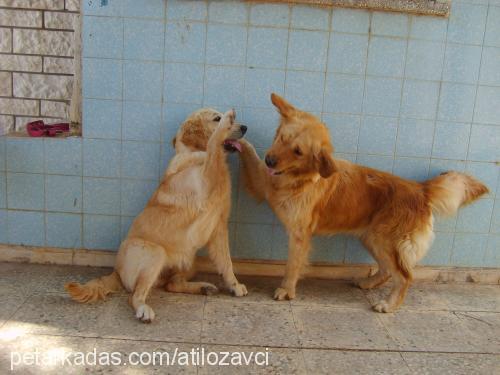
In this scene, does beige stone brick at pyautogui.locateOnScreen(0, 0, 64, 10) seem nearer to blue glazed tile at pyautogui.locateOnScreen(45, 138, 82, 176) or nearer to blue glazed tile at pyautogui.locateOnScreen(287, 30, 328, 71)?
blue glazed tile at pyautogui.locateOnScreen(45, 138, 82, 176)

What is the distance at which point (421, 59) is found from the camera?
160 inches

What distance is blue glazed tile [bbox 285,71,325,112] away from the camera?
4039 millimetres

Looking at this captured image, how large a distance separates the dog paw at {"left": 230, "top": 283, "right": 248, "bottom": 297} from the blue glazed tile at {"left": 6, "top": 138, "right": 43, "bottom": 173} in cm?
201

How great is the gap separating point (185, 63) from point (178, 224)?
1381 millimetres

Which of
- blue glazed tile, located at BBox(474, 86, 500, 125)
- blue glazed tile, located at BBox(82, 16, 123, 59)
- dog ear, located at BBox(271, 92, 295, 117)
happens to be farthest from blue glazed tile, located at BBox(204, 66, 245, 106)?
blue glazed tile, located at BBox(474, 86, 500, 125)

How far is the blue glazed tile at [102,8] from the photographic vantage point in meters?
3.86

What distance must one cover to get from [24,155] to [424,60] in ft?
11.9

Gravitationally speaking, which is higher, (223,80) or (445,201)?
(223,80)

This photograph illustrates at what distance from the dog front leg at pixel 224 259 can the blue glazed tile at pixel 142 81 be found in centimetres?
130

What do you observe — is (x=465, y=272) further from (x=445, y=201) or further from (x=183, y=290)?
(x=183, y=290)

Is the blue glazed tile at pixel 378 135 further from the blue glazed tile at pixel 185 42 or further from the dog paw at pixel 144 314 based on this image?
the dog paw at pixel 144 314

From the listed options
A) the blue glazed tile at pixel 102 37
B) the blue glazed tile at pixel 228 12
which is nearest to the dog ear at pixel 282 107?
the blue glazed tile at pixel 228 12

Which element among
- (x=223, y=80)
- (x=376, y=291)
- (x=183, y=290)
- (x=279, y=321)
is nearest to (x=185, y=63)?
(x=223, y=80)

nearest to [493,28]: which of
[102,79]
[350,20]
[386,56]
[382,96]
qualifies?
[386,56]
